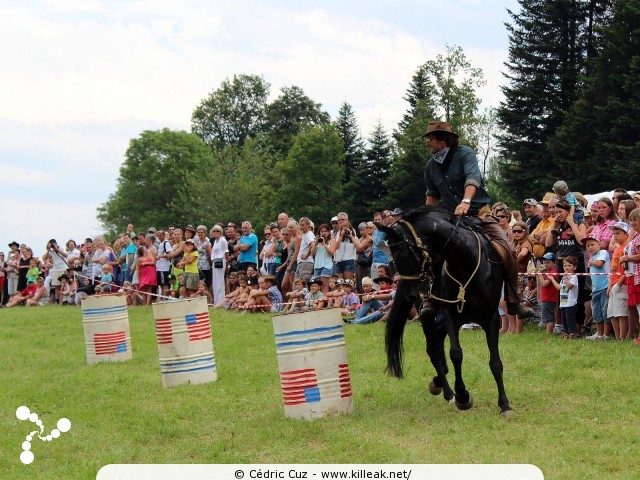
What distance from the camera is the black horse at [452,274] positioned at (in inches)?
368

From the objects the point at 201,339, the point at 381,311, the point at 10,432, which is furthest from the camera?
the point at 381,311

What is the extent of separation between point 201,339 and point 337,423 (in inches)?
157

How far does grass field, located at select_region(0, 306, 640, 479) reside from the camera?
830 cm

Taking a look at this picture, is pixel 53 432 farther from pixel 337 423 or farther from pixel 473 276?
Result: pixel 473 276

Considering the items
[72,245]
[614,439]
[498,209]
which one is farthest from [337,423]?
[72,245]

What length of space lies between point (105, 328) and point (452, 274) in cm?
843

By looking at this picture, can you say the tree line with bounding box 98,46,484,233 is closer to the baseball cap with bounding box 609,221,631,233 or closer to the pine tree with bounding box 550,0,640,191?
the pine tree with bounding box 550,0,640,191

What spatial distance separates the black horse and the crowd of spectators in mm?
1213

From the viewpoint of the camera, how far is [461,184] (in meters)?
10.5

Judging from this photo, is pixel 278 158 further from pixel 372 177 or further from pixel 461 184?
pixel 461 184

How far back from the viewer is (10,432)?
424 inches

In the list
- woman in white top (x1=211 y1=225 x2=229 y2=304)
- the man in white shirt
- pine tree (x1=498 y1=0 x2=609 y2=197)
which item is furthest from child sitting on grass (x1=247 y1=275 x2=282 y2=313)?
pine tree (x1=498 y1=0 x2=609 y2=197)

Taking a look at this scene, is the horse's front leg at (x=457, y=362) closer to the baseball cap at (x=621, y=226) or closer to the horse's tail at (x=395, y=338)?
the horse's tail at (x=395, y=338)

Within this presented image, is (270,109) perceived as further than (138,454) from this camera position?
Yes
